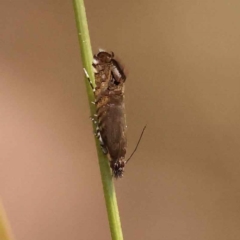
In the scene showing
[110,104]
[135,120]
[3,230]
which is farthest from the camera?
[135,120]

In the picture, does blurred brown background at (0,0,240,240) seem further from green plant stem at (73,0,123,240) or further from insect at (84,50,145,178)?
green plant stem at (73,0,123,240)

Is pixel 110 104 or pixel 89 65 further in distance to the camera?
pixel 110 104

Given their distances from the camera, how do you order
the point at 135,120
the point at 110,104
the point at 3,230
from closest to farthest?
the point at 3,230, the point at 110,104, the point at 135,120

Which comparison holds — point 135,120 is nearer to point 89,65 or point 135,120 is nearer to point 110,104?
point 110,104

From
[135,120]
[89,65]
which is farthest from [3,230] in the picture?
[135,120]

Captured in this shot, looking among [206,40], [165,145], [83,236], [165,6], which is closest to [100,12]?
[165,6]

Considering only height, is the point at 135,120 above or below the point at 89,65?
below

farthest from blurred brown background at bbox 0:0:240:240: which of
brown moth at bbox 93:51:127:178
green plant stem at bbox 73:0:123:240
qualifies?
green plant stem at bbox 73:0:123:240

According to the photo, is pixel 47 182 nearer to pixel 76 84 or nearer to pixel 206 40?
pixel 76 84
